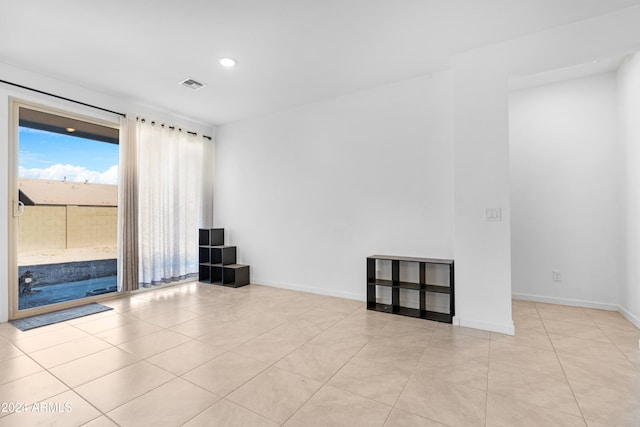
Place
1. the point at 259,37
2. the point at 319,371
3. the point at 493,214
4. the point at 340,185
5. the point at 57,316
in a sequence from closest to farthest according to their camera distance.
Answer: the point at 319,371
the point at 259,37
the point at 493,214
the point at 57,316
the point at 340,185

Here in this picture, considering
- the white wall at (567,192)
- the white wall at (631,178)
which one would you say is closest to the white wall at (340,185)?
the white wall at (567,192)

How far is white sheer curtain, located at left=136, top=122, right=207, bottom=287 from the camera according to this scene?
4.46m

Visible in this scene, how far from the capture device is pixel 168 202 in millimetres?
4766

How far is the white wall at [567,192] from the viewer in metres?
3.53

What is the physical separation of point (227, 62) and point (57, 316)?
3408 millimetres

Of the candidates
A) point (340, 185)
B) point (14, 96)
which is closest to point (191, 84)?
point (14, 96)

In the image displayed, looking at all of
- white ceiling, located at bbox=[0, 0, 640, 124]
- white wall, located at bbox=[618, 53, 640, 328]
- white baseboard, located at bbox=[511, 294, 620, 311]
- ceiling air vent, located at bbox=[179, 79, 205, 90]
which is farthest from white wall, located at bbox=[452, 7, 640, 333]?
ceiling air vent, located at bbox=[179, 79, 205, 90]

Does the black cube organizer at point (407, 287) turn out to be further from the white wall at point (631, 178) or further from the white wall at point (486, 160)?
the white wall at point (631, 178)

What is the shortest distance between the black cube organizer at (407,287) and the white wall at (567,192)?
139 cm

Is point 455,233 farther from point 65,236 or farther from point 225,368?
point 65,236

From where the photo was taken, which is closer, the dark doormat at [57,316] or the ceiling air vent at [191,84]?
the dark doormat at [57,316]

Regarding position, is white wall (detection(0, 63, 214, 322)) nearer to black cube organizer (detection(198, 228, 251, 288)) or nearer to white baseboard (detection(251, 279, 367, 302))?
black cube organizer (detection(198, 228, 251, 288))

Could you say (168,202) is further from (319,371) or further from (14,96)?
(319,371)

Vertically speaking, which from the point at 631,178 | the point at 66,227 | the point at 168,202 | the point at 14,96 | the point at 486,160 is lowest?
the point at 66,227
